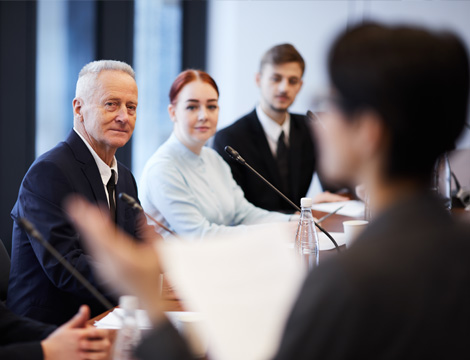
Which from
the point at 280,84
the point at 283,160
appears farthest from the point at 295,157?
the point at 280,84

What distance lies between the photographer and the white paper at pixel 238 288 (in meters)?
1.03

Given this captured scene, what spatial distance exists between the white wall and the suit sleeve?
3.91 meters

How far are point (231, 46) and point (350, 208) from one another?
292 centimetres

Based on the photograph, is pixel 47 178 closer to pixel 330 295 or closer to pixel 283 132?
pixel 330 295

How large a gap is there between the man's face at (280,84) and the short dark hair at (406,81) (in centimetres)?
273

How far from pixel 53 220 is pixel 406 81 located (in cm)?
131

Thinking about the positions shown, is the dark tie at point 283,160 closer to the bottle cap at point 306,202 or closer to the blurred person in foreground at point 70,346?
the bottle cap at point 306,202

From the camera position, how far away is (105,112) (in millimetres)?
2064

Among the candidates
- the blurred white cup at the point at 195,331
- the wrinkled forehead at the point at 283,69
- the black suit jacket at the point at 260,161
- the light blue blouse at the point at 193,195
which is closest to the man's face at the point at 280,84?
the wrinkled forehead at the point at 283,69

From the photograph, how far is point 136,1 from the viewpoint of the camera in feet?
15.8

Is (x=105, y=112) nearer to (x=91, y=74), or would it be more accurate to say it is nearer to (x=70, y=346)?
(x=91, y=74)

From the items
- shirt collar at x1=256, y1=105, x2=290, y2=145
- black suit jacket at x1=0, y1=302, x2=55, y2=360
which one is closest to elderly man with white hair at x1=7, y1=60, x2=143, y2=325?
black suit jacket at x1=0, y1=302, x2=55, y2=360

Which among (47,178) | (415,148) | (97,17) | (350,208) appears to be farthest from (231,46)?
(415,148)

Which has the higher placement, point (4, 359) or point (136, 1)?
point (136, 1)
